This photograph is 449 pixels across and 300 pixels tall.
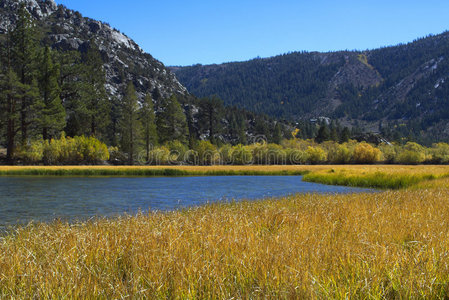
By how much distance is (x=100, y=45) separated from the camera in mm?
173750

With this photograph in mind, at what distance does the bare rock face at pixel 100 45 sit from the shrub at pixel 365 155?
99207 millimetres

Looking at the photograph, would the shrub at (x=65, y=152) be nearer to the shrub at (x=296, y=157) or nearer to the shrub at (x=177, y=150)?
the shrub at (x=177, y=150)

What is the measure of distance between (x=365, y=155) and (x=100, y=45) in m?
142

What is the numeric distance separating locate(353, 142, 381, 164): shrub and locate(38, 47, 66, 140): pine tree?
7313 centimetres

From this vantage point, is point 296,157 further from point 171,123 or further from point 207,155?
point 171,123

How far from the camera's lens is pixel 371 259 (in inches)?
181

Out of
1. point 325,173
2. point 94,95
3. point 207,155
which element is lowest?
point 325,173

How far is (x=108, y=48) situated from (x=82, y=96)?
119311 mm

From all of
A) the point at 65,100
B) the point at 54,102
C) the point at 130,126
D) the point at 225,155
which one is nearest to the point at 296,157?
the point at 225,155

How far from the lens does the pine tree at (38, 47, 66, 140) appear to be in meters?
60.5

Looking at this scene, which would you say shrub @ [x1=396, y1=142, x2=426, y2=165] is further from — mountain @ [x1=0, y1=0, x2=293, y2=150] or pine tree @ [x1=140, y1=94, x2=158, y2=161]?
pine tree @ [x1=140, y1=94, x2=158, y2=161]

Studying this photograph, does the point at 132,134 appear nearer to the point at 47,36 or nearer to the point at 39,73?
the point at 39,73

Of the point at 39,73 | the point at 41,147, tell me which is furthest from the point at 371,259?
the point at 39,73

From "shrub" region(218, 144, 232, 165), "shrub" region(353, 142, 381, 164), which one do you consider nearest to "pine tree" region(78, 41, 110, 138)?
"shrub" region(218, 144, 232, 165)
